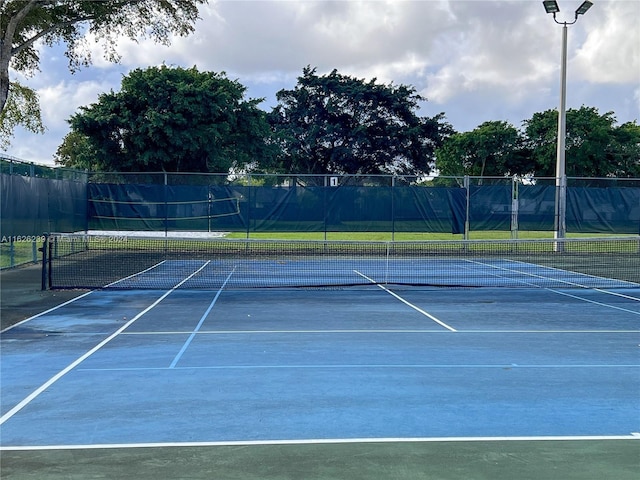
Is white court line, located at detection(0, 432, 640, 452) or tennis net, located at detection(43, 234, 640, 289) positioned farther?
tennis net, located at detection(43, 234, 640, 289)

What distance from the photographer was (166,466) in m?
4.70

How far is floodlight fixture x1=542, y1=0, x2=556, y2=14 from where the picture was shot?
2255cm

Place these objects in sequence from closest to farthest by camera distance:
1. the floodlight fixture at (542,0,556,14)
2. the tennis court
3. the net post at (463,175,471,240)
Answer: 1. the tennis court
2. the floodlight fixture at (542,0,556,14)
3. the net post at (463,175,471,240)

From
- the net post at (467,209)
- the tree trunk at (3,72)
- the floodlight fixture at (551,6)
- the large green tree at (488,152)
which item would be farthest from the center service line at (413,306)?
the large green tree at (488,152)

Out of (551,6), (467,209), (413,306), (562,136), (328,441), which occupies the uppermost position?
(551,6)

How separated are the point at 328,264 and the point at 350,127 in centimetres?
3112

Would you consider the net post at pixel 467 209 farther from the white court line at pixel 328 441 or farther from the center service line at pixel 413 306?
the white court line at pixel 328 441

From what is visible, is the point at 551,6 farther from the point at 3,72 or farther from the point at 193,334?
the point at 193,334

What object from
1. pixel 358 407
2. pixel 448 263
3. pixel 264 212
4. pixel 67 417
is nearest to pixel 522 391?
pixel 358 407

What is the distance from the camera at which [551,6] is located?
2272cm

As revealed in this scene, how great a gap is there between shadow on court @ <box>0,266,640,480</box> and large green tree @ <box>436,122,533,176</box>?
45.7 m

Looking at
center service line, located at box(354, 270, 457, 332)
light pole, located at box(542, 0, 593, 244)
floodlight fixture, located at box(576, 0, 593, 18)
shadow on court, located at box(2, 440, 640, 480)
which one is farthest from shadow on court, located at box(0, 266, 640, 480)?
floodlight fixture, located at box(576, 0, 593, 18)

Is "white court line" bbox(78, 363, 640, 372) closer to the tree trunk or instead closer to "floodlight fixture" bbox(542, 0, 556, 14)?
the tree trunk

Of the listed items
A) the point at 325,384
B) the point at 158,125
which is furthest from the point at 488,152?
the point at 325,384
